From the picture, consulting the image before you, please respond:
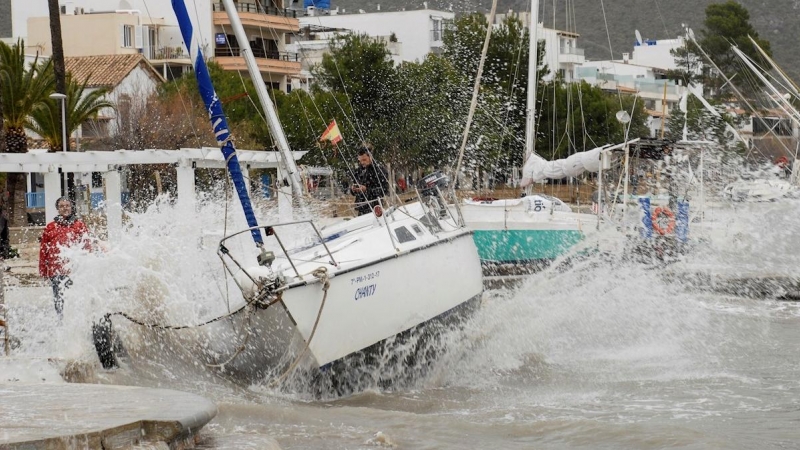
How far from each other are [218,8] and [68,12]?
34.5 ft

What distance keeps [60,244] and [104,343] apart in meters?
1.97

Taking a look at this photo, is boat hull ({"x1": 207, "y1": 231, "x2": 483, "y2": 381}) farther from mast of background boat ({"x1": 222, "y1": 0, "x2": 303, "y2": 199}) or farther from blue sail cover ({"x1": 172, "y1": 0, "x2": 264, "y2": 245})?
mast of background boat ({"x1": 222, "y1": 0, "x2": 303, "y2": 199})

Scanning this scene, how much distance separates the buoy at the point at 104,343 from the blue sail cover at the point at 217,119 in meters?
1.72

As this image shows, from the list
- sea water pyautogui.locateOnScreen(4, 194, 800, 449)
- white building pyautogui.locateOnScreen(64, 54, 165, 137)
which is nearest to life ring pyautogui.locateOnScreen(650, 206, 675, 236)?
sea water pyautogui.locateOnScreen(4, 194, 800, 449)

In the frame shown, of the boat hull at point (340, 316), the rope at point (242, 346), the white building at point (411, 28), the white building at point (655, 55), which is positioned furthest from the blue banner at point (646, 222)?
the white building at point (655, 55)

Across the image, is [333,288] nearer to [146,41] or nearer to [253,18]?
[253,18]

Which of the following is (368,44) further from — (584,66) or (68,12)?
(584,66)

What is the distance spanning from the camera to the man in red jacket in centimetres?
1364

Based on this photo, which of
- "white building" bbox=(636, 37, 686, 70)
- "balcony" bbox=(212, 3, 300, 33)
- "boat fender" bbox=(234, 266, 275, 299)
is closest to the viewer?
"boat fender" bbox=(234, 266, 275, 299)

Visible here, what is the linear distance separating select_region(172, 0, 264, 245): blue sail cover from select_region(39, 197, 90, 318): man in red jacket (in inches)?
79.4

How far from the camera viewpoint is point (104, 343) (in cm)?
1216

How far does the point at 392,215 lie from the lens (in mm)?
13703

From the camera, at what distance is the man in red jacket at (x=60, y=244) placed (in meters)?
13.6

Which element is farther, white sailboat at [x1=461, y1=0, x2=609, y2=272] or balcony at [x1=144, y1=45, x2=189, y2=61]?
balcony at [x1=144, y1=45, x2=189, y2=61]
